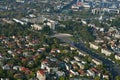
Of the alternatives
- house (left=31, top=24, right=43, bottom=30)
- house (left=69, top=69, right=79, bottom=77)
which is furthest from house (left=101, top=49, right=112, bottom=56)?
house (left=31, top=24, right=43, bottom=30)

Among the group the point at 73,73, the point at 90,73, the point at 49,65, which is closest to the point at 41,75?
the point at 49,65

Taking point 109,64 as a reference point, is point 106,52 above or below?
below

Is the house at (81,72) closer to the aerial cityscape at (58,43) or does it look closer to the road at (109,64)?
the aerial cityscape at (58,43)

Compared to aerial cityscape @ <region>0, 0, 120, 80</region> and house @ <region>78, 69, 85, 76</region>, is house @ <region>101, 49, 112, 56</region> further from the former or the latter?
house @ <region>78, 69, 85, 76</region>

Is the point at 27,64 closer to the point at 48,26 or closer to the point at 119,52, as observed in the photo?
the point at 119,52

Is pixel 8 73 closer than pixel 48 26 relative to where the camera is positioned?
Yes

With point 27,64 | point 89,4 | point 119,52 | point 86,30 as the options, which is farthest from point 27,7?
point 27,64

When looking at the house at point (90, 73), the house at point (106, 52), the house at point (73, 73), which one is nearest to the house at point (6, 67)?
the house at point (73, 73)

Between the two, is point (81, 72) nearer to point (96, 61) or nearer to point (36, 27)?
point (96, 61)
